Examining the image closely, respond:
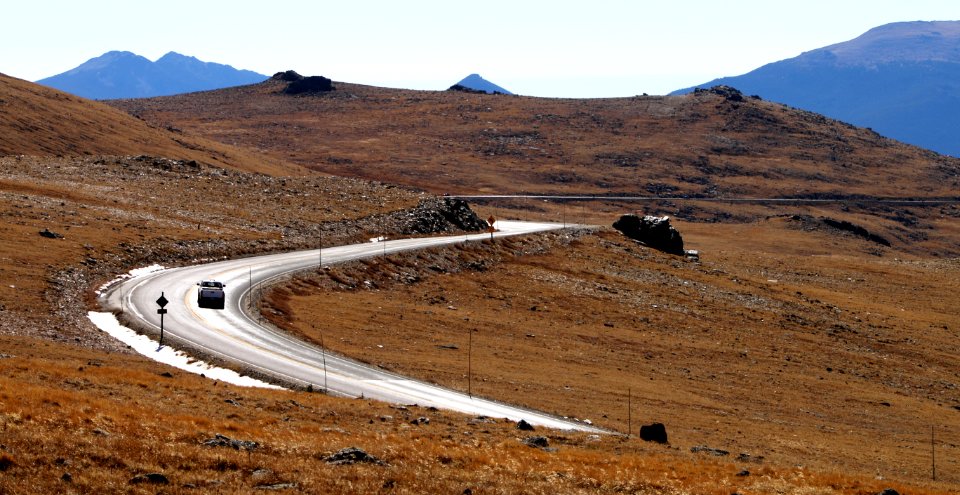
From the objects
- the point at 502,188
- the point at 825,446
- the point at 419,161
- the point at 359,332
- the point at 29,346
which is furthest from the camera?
the point at 419,161

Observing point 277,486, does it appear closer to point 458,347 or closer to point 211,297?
point 458,347

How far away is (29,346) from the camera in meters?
36.1

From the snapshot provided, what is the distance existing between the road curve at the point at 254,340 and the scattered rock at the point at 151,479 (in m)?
15.9

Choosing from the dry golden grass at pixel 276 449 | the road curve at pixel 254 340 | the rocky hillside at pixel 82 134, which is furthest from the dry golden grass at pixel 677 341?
the rocky hillside at pixel 82 134

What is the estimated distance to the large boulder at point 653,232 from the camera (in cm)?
9662

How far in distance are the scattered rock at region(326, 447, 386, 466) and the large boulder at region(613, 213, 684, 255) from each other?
74642mm

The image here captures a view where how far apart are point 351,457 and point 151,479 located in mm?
5110

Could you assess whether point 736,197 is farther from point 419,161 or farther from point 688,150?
point 419,161

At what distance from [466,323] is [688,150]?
15114 cm

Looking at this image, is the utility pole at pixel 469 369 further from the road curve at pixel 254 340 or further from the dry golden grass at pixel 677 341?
the road curve at pixel 254 340

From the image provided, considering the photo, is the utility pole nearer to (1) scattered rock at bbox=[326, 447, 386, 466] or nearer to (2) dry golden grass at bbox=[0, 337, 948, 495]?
(2) dry golden grass at bbox=[0, 337, 948, 495]

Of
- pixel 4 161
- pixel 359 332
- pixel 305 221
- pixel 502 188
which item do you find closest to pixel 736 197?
pixel 502 188

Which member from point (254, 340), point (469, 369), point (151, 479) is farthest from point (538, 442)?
point (254, 340)

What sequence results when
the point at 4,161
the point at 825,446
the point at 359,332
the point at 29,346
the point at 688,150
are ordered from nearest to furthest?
the point at 29,346 → the point at 825,446 → the point at 359,332 → the point at 4,161 → the point at 688,150
